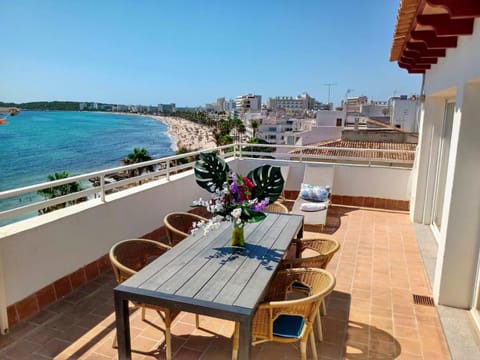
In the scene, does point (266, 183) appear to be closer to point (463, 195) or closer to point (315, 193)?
point (463, 195)

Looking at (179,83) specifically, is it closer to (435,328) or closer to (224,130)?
(224,130)

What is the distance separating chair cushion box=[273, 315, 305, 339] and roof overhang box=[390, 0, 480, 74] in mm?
2183

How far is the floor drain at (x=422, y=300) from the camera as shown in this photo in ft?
10.2

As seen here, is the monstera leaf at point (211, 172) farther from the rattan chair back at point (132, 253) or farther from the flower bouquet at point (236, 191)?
the rattan chair back at point (132, 253)

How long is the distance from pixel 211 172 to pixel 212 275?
79cm

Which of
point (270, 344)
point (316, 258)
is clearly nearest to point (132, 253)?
point (270, 344)

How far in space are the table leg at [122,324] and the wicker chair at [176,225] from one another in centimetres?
109

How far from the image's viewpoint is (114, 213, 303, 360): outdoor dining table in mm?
1706

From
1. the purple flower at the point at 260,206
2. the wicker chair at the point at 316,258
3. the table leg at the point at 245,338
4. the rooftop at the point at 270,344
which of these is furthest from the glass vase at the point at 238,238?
the table leg at the point at 245,338

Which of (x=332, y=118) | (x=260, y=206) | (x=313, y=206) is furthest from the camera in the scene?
(x=332, y=118)

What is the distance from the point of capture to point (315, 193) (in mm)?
5980

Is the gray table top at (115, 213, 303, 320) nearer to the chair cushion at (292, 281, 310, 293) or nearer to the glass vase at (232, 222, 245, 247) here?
the glass vase at (232, 222, 245, 247)

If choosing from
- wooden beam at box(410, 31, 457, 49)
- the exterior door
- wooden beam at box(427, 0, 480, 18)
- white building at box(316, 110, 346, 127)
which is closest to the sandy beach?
white building at box(316, 110, 346, 127)

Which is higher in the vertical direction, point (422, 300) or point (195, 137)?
point (422, 300)
